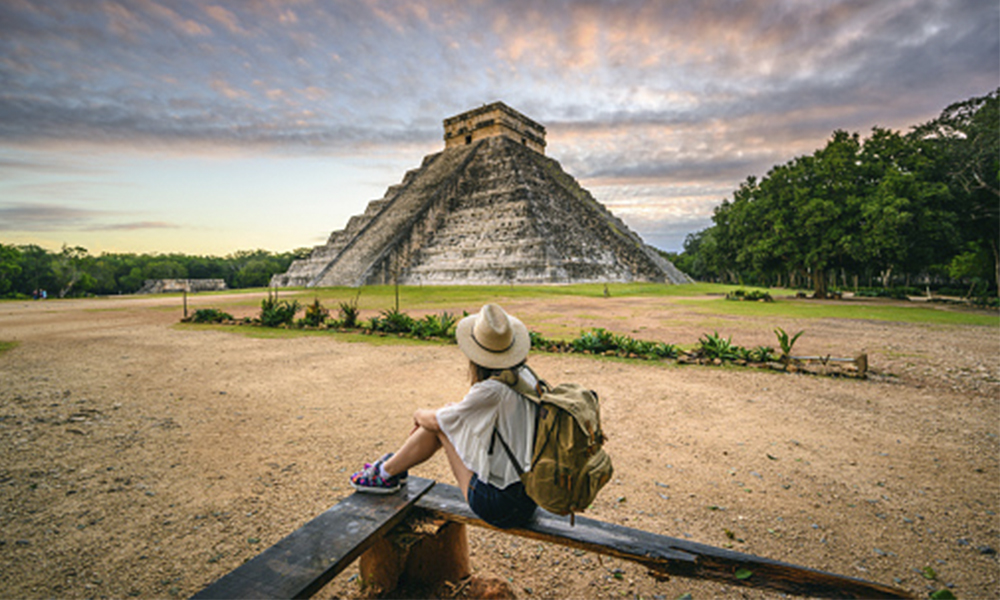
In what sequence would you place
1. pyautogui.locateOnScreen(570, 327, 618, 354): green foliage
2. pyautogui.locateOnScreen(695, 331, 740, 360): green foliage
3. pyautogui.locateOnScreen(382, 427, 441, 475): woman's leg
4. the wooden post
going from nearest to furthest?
pyautogui.locateOnScreen(382, 427, 441, 475): woman's leg < the wooden post < pyautogui.locateOnScreen(695, 331, 740, 360): green foliage < pyautogui.locateOnScreen(570, 327, 618, 354): green foliage

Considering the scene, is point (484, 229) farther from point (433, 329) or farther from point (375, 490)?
point (375, 490)

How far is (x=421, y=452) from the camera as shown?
2.43m

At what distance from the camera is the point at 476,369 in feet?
7.47

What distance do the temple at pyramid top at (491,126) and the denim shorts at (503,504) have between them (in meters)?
43.2

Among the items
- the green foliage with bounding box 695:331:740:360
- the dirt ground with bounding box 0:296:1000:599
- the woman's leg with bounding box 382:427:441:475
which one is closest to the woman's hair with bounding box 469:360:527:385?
the woman's leg with bounding box 382:427:441:475

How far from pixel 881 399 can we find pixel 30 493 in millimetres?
8377

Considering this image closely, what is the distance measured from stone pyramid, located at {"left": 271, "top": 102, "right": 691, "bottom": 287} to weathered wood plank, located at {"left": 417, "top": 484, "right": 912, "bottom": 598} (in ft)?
85.3

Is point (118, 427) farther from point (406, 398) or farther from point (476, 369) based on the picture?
point (476, 369)

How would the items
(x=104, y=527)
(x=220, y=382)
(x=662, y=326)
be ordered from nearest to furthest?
(x=104, y=527)
(x=220, y=382)
(x=662, y=326)

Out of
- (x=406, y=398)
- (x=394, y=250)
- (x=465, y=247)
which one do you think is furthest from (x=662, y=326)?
(x=394, y=250)

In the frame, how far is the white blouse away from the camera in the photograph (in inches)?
83.0

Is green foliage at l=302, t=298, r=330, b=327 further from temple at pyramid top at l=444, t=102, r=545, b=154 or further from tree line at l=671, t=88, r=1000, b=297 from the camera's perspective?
temple at pyramid top at l=444, t=102, r=545, b=154

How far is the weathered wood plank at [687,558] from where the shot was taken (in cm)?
170

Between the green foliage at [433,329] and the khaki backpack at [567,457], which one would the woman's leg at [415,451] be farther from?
the green foliage at [433,329]
